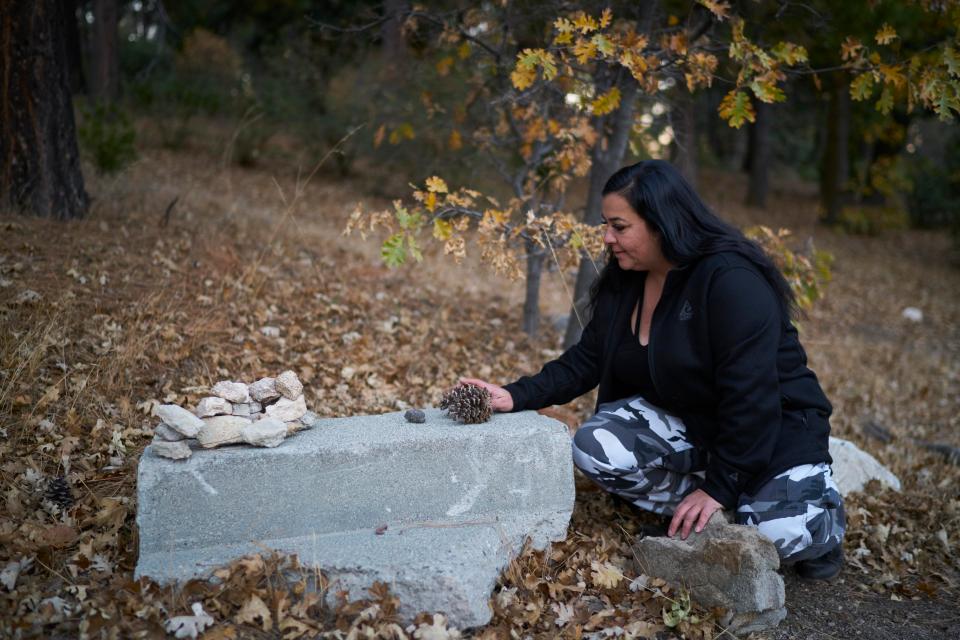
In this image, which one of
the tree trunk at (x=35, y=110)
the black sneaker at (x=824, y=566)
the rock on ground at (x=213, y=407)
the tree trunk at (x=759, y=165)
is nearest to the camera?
the rock on ground at (x=213, y=407)

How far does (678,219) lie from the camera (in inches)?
118

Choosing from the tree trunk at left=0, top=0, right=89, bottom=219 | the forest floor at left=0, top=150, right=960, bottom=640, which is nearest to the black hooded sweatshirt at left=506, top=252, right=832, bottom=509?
the forest floor at left=0, top=150, right=960, bottom=640

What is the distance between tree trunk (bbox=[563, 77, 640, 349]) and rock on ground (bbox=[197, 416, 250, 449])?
2510 millimetres

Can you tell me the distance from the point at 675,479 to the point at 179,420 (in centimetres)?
202

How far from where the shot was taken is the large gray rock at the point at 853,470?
4148 mm

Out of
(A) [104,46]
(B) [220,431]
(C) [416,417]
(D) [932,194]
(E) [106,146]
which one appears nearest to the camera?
(B) [220,431]

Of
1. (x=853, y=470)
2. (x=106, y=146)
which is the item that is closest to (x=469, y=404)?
(x=853, y=470)

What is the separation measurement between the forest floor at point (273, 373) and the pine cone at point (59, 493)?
39 mm

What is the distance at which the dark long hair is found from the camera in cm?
297

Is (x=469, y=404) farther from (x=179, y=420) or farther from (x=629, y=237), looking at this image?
(x=179, y=420)

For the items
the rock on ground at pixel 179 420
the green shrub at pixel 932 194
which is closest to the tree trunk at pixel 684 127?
the rock on ground at pixel 179 420

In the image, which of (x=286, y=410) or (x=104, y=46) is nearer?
Answer: (x=286, y=410)

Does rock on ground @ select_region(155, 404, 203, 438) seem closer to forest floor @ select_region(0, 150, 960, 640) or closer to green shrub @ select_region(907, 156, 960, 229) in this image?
forest floor @ select_region(0, 150, 960, 640)

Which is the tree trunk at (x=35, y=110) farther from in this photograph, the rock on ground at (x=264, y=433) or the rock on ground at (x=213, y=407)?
the rock on ground at (x=264, y=433)
